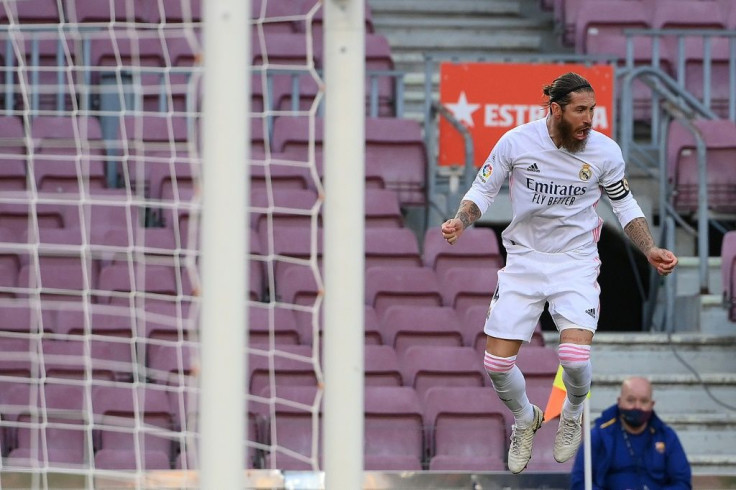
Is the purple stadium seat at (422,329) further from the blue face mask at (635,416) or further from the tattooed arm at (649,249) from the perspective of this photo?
the tattooed arm at (649,249)

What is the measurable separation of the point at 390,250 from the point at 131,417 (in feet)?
6.80

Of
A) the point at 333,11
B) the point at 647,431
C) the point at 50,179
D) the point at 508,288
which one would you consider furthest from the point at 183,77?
the point at 333,11

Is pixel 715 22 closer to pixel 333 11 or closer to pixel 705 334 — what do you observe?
pixel 705 334

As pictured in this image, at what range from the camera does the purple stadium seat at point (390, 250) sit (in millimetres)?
9633

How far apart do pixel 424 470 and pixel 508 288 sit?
98.2 inches

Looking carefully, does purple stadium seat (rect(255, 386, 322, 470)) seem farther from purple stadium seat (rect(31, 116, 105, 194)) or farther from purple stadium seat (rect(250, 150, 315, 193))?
purple stadium seat (rect(31, 116, 105, 194))

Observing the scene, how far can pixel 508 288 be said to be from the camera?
19.6ft

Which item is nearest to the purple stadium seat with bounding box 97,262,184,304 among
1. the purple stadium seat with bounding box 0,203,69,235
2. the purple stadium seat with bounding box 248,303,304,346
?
the purple stadium seat with bounding box 248,303,304,346

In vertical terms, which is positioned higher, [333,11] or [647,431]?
[333,11]

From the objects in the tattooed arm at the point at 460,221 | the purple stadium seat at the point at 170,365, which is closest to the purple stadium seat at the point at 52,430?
the purple stadium seat at the point at 170,365

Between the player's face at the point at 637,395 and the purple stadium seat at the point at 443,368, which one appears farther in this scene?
the purple stadium seat at the point at 443,368

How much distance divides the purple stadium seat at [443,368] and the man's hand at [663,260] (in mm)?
3280

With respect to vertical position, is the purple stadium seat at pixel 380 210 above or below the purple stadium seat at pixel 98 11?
below

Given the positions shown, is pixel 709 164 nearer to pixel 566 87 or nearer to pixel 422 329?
pixel 422 329
